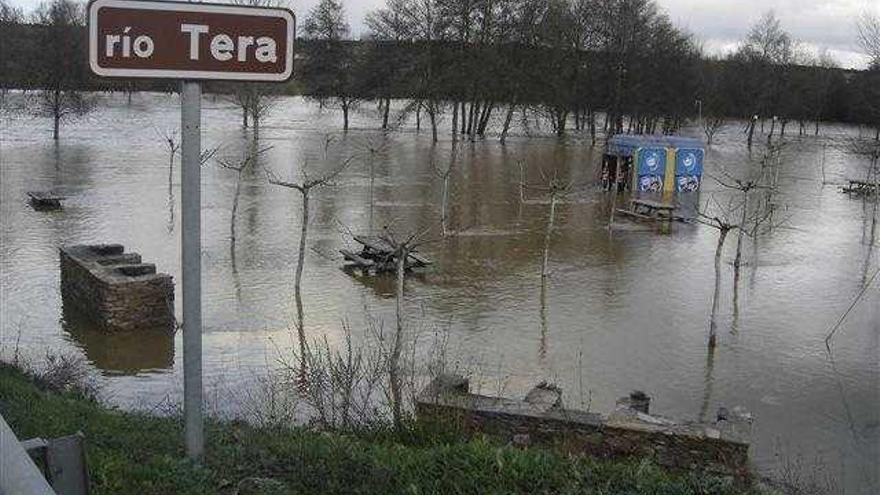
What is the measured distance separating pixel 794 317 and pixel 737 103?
65.7m

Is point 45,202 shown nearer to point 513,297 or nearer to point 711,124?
point 513,297

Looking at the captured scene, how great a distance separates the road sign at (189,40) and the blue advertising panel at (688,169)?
113ft

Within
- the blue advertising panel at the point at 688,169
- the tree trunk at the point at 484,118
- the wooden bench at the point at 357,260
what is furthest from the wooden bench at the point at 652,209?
the tree trunk at the point at 484,118

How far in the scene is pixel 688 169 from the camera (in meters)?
37.7

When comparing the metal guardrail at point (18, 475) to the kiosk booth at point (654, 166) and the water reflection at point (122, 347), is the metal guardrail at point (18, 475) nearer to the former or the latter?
the water reflection at point (122, 347)

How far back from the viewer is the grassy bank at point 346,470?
15.6 feet

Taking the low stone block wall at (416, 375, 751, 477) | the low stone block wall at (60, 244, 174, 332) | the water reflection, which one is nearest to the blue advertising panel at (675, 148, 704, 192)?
the low stone block wall at (60, 244, 174, 332)

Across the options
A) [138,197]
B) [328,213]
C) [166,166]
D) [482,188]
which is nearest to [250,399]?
[328,213]

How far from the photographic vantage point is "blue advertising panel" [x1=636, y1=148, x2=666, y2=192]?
3648cm

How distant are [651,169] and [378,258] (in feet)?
59.3

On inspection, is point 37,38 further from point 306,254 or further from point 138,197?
point 306,254

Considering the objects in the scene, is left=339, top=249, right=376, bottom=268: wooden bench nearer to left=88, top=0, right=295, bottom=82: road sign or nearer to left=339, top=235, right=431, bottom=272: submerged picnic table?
left=339, top=235, right=431, bottom=272: submerged picnic table

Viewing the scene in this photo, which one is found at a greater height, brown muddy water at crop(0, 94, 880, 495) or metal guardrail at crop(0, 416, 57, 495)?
metal guardrail at crop(0, 416, 57, 495)

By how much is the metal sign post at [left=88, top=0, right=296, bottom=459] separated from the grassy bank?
0.43m
